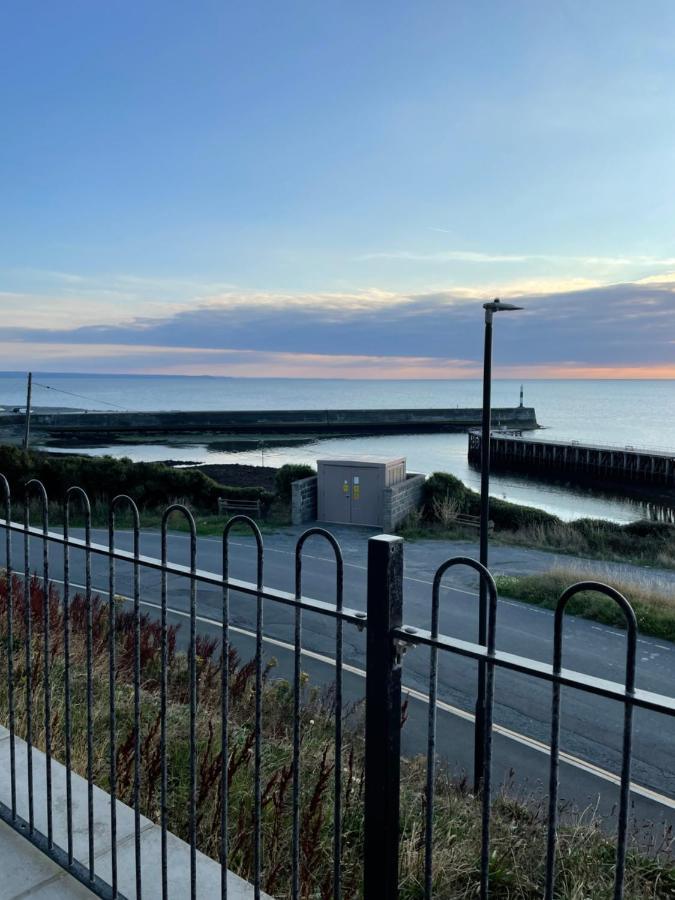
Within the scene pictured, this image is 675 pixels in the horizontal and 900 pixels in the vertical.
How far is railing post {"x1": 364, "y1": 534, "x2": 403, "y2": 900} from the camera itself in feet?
7.74

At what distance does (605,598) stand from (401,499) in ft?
41.0

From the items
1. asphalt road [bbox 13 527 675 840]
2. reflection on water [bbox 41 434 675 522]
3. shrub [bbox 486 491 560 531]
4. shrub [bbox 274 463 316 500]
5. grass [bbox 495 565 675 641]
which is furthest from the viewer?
reflection on water [bbox 41 434 675 522]

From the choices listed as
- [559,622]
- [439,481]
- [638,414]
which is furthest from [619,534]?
[638,414]

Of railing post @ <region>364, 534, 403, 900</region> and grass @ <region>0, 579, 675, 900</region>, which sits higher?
railing post @ <region>364, 534, 403, 900</region>

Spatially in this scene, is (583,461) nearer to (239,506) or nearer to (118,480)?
(239,506)

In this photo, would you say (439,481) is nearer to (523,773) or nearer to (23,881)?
(523,773)

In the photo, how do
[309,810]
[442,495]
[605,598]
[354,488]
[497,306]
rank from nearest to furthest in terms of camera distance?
[309,810] → [497,306] → [605,598] → [354,488] → [442,495]

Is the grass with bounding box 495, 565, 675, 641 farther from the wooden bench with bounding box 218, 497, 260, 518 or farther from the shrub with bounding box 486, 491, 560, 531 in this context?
the wooden bench with bounding box 218, 497, 260, 518

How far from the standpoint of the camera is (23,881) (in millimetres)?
3439

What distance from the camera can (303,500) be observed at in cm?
2884

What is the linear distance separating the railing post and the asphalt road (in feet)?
12.6

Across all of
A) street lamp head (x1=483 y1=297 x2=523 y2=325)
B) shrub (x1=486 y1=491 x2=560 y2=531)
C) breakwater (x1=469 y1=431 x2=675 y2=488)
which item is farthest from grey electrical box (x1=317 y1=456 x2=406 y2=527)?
breakwater (x1=469 y1=431 x2=675 y2=488)

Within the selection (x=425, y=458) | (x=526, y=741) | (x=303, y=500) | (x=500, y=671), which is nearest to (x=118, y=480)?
(x=303, y=500)

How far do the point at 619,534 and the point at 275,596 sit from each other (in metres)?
31.2
